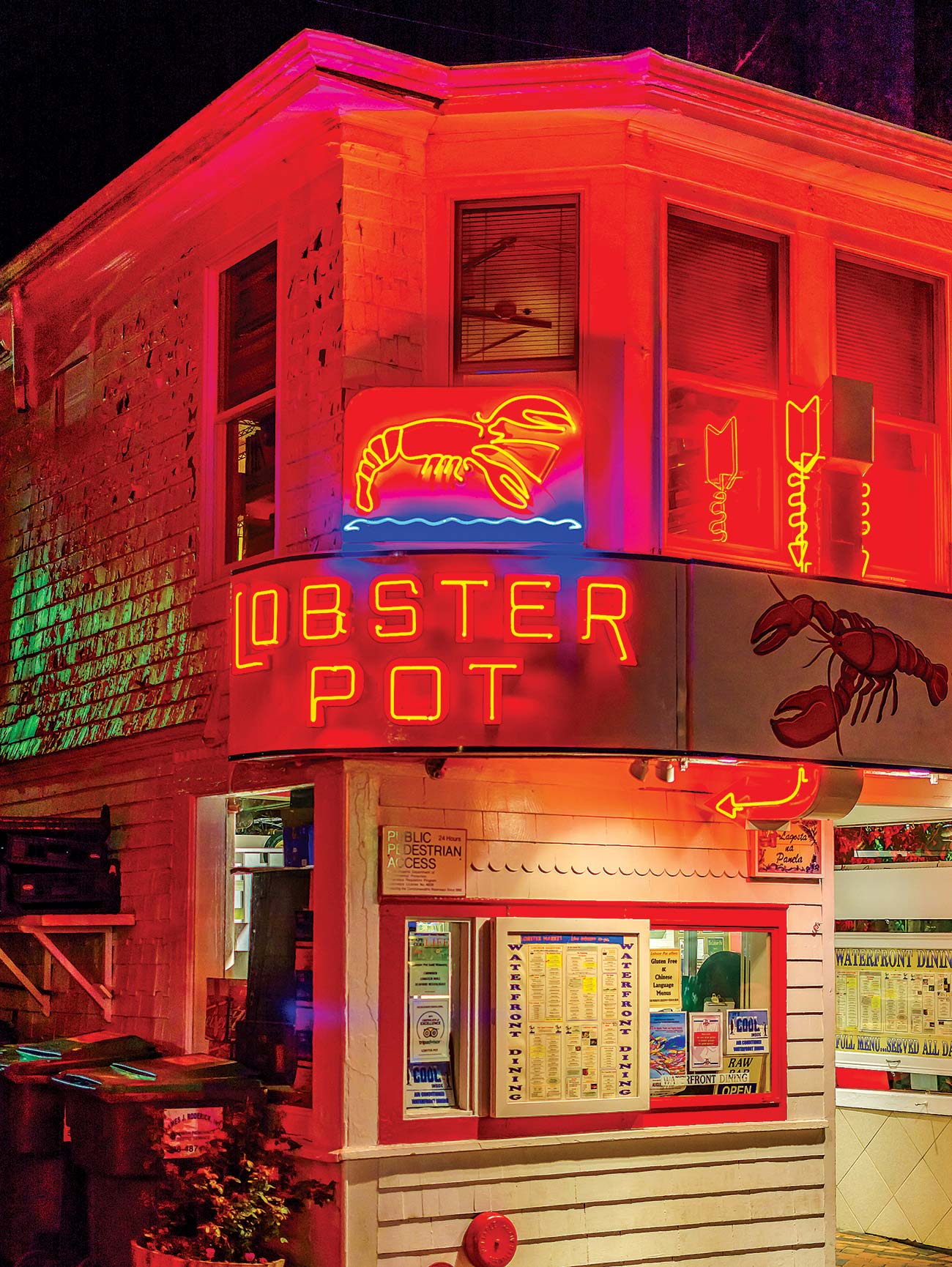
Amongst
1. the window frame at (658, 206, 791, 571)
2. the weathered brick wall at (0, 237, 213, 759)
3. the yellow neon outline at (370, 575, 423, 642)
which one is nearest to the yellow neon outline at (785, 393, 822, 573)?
the window frame at (658, 206, 791, 571)

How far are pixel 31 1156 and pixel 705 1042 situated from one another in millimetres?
4068

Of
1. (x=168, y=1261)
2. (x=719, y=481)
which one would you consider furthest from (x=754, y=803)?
(x=168, y=1261)

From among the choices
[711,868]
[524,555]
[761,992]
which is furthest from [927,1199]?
[524,555]

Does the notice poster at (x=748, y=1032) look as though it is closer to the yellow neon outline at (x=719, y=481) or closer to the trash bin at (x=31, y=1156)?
the yellow neon outline at (x=719, y=481)

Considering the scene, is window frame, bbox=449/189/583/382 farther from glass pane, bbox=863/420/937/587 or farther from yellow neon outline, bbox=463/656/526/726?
glass pane, bbox=863/420/937/587

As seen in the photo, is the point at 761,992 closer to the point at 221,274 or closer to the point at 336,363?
the point at 336,363

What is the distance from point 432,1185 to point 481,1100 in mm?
512

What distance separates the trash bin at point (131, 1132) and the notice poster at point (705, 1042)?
260 centimetres

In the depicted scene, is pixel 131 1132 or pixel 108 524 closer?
pixel 131 1132

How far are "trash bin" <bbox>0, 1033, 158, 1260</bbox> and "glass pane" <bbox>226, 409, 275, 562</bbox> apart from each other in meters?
3.32

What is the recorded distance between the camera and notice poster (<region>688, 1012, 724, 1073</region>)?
9492mm

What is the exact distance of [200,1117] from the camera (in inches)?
329

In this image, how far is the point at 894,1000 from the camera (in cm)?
1155

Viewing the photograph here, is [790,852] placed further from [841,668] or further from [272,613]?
[272,613]
